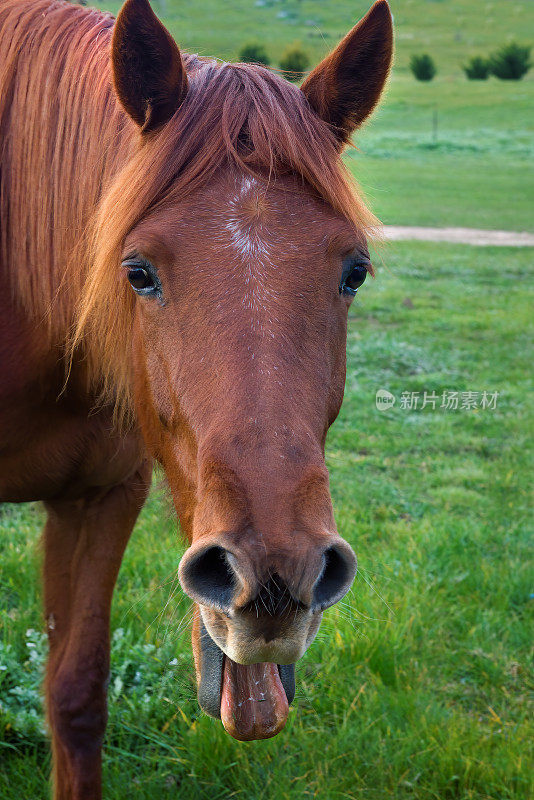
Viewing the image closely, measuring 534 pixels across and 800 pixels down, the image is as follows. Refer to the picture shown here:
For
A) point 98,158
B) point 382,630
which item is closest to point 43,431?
point 98,158

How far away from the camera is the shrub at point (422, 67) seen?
5422cm

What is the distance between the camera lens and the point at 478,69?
56.8 m

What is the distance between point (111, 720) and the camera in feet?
10.5

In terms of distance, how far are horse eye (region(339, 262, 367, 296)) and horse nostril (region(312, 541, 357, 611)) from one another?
0.71 m

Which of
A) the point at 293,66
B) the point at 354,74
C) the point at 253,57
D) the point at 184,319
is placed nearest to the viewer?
the point at 184,319

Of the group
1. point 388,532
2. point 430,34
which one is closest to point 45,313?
point 388,532

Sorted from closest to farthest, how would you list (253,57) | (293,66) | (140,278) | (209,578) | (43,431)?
1. (209,578)
2. (140,278)
3. (43,431)
4. (253,57)
5. (293,66)

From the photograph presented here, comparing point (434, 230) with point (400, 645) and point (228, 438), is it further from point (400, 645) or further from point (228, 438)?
point (228, 438)

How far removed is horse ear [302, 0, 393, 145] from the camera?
2092 millimetres

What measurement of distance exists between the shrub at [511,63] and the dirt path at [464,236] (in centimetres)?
4779

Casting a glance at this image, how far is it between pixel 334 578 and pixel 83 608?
5.29 ft

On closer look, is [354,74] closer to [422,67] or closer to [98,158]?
[98,158]

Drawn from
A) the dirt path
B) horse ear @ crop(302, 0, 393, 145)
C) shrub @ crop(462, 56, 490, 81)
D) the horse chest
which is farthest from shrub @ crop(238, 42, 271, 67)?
shrub @ crop(462, 56, 490, 81)

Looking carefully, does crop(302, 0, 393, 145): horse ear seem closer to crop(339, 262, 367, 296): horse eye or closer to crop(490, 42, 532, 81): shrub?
crop(339, 262, 367, 296): horse eye
